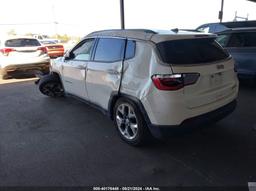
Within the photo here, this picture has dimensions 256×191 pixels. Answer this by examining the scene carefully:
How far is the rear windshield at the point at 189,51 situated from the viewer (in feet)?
10.5

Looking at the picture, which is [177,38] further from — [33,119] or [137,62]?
[33,119]

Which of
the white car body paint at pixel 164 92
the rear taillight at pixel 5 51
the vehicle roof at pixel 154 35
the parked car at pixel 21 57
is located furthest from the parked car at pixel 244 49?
the rear taillight at pixel 5 51

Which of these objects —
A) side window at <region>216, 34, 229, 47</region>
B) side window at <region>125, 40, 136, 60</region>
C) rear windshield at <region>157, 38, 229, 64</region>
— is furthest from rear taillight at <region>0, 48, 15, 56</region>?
rear windshield at <region>157, 38, 229, 64</region>

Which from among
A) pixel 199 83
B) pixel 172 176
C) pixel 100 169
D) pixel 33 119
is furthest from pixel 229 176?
pixel 33 119

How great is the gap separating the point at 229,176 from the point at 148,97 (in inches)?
53.1

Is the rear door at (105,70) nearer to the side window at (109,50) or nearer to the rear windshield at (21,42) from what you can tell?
the side window at (109,50)

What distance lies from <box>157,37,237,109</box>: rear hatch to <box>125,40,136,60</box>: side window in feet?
1.46

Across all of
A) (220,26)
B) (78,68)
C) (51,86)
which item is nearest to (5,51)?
(51,86)

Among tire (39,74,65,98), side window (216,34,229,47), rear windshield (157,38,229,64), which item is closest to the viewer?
rear windshield (157,38,229,64)

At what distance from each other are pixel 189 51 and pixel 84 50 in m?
2.23

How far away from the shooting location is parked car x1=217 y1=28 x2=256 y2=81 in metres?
Result: 6.36

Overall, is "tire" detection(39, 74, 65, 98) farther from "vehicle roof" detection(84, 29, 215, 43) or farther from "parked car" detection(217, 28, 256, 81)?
"parked car" detection(217, 28, 256, 81)

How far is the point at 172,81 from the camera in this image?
306 cm

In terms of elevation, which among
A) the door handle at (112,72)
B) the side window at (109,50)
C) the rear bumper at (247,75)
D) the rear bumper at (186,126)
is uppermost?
the side window at (109,50)
